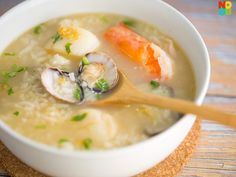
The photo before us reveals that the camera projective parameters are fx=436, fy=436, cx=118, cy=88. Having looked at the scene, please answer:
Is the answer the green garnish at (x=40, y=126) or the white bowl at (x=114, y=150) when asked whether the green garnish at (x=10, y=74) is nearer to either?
the white bowl at (x=114, y=150)

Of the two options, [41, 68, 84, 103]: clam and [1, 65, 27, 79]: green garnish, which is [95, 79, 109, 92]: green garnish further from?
[1, 65, 27, 79]: green garnish

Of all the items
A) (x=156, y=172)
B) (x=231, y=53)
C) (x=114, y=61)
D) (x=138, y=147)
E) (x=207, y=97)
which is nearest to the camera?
(x=138, y=147)

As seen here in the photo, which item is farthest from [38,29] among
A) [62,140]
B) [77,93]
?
[62,140]

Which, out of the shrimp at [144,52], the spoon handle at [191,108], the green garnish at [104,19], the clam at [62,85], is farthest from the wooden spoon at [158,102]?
the green garnish at [104,19]

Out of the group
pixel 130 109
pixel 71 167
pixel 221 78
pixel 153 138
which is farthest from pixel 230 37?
pixel 71 167

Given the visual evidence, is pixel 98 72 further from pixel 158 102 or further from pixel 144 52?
pixel 158 102

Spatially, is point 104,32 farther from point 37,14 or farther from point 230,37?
point 230,37
